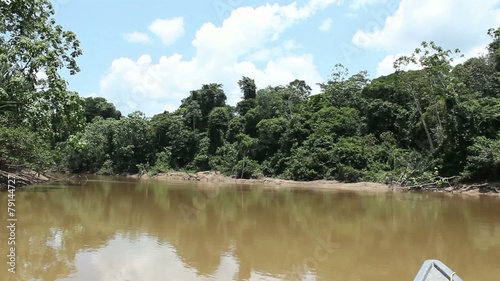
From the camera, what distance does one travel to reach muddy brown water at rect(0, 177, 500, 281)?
6.99 meters

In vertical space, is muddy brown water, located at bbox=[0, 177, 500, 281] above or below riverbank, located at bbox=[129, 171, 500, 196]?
below

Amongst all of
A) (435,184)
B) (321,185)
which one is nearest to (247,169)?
(321,185)

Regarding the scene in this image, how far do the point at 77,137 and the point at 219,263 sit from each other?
26.7ft

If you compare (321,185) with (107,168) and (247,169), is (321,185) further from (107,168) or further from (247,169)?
(107,168)

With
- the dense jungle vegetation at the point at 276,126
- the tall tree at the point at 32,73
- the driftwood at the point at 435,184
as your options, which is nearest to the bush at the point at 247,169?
the dense jungle vegetation at the point at 276,126

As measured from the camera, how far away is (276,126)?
36.4m

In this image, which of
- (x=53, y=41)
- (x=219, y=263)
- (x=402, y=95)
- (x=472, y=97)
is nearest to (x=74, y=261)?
(x=219, y=263)

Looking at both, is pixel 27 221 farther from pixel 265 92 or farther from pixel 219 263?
pixel 265 92

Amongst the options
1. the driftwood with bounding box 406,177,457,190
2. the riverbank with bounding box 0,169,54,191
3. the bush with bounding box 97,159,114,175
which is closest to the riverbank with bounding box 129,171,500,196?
the driftwood with bounding box 406,177,457,190

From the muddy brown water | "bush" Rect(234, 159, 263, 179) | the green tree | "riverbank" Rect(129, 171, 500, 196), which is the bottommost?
the muddy brown water

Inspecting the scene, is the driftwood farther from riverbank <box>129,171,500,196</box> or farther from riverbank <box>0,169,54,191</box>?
riverbank <box>0,169,54,191</box>

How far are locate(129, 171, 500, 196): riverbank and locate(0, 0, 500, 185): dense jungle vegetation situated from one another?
67cm

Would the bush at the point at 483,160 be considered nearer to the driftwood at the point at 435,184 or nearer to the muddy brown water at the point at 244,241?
the driftwood at the point at 435,184

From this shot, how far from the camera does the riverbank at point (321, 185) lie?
22.1 m
